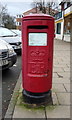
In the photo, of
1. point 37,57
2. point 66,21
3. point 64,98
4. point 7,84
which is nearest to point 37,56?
point 37,57

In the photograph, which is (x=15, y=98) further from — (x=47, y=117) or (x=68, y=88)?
(x=68, y=88)

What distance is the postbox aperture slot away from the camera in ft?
8.76

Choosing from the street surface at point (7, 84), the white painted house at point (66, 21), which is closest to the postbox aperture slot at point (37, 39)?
the street surface at point (7, 84)

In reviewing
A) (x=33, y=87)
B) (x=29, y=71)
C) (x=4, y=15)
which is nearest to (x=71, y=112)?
(x=33, y=87)

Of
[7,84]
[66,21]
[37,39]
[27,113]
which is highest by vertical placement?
[66,21]

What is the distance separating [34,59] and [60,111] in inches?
43.1

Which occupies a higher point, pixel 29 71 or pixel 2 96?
pixel 29 71

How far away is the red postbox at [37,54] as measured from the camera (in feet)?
8.68

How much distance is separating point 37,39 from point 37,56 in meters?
0.32

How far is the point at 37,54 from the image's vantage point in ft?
8.93

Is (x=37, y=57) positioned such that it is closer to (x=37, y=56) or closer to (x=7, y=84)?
(x=37, y=56)

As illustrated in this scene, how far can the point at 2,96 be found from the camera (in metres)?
3.55

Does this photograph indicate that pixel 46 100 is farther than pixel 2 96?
No

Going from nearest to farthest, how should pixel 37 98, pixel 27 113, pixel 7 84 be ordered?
pixel 27 113 < pixel 37 98 < pixel 7 84
